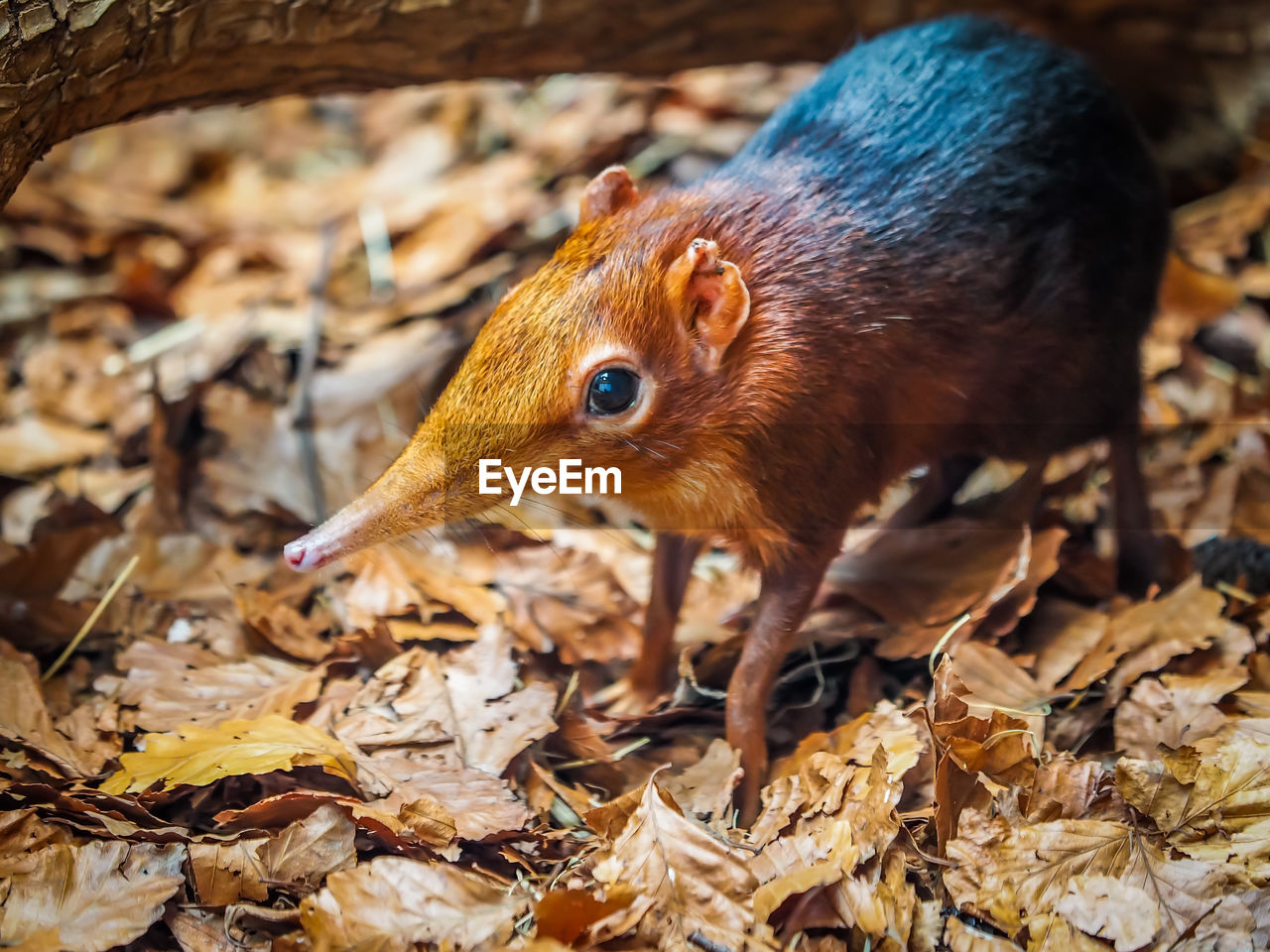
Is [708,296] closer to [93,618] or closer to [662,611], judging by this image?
[662,611]

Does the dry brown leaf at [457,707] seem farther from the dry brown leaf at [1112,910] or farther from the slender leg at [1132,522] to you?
the slender leg at [1132,522]

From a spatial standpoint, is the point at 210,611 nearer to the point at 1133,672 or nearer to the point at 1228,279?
the point at 1133,672

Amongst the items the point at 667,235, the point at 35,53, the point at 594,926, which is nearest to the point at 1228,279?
the point at 667,235

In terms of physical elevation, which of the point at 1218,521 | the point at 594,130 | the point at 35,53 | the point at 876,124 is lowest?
the point at 1218,521

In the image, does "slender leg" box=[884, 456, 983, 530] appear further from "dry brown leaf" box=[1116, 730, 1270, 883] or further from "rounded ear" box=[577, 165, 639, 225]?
"rounded ear" box=[577, 165, 639, 225]

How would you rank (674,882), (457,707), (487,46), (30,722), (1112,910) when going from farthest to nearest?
1. (487,46)
2. (457,707)
3. (30,722)
4. (674,882)
5. (1112,910)

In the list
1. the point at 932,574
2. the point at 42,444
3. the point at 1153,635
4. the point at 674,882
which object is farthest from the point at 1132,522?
the point at 42,444
